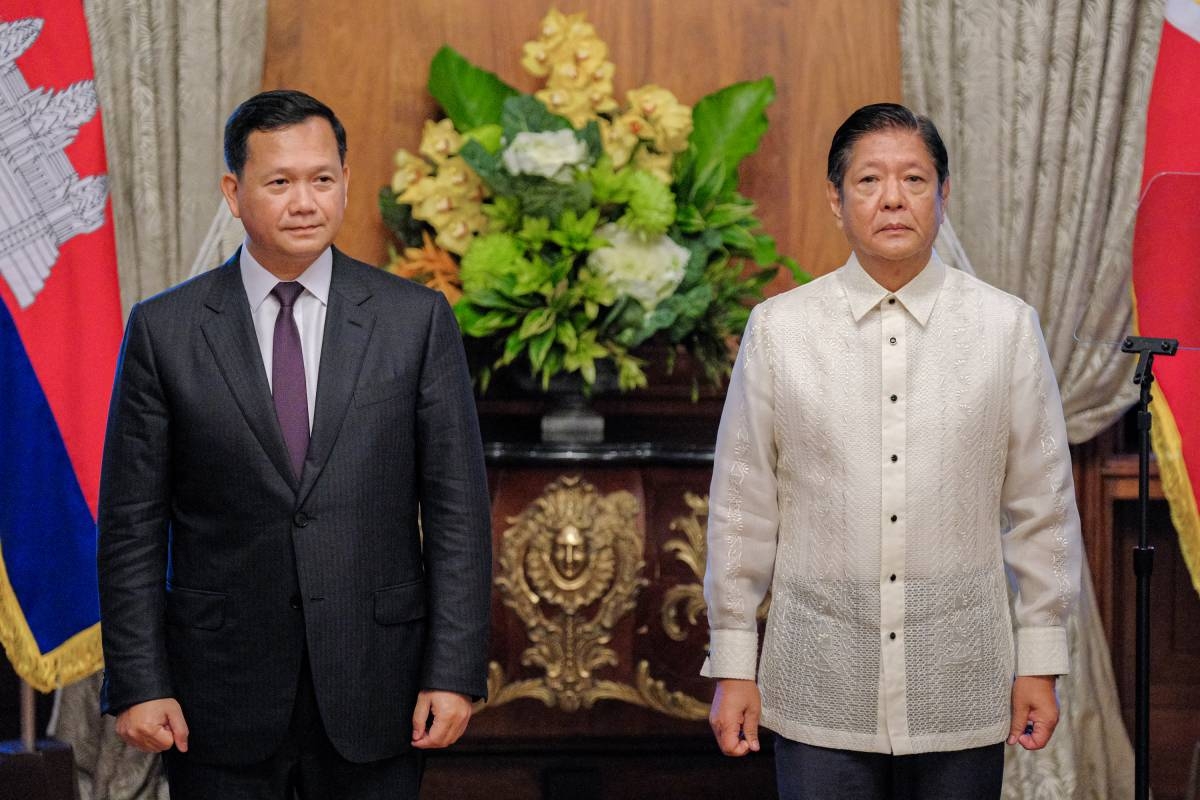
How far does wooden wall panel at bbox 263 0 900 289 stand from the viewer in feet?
11.8

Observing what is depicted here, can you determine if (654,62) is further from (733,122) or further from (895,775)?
(895,775)

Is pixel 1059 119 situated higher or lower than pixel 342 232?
higher

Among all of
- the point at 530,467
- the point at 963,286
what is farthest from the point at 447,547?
the point at 530,467

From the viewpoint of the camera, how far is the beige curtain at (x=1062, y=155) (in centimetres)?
346

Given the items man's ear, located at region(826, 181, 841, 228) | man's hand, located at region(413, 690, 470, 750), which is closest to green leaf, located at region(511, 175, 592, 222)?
man's ear, located at region(826, 181, 841, 228)

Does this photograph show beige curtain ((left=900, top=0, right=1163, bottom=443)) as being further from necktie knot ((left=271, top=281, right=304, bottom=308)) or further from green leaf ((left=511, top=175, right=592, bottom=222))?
necktie knot ((left=271, top=281, right=304, bottom=308))

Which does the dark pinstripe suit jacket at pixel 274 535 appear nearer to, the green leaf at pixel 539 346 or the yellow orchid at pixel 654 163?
the green leaf at pixel 539 346

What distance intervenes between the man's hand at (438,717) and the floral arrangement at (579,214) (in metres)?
1.24

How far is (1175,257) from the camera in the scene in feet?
10.6

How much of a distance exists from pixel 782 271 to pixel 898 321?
177 cm

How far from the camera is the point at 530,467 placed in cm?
307

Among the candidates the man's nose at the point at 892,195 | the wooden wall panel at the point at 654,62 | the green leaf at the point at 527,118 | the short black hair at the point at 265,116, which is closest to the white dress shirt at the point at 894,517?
the man's nose at the point at 892,195

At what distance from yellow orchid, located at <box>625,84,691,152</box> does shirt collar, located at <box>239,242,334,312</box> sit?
1.50 metres

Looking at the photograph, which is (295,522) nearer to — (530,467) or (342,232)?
(530,467)
